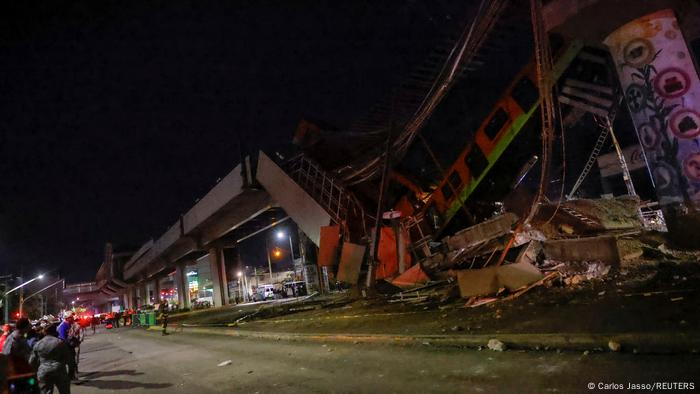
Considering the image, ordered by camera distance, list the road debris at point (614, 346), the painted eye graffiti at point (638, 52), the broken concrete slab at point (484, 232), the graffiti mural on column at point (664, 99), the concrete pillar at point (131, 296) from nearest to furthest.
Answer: the road debris at point (614, 346) < the graffiti mural on column at point (664, 99) < the painted eye graffiti at point (638, 52) < the broken concrete slab at point (484, 232) < the concrete pillar at point (131, 296)

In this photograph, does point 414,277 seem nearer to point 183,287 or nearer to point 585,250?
point 585,250

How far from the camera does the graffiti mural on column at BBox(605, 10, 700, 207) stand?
327 inches

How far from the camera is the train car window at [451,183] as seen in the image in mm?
12644

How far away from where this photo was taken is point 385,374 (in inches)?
216

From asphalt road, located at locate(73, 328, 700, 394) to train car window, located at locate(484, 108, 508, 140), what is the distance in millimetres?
7260

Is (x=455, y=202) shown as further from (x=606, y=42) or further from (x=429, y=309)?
(x=606, y=42)

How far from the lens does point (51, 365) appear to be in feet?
19.6

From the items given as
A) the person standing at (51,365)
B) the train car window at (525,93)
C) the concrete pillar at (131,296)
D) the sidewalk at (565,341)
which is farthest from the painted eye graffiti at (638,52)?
the concrete pillar at (131,296)

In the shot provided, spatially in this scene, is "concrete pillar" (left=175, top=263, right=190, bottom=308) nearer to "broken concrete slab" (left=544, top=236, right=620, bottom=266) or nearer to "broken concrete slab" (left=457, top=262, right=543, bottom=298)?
"broken concrete slab" (left=457, top=262, right=543, bottom=298)

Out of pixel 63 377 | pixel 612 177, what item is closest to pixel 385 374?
pixel 63 377

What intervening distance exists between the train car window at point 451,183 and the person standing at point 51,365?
10583 millimetres

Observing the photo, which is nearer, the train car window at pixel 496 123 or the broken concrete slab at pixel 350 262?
the train car window at pixel 496 123

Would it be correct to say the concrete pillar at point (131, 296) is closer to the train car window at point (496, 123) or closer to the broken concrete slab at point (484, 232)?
the broken concrete slab at point (484, 232)

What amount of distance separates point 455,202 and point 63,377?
1063cm
